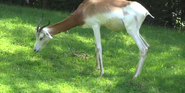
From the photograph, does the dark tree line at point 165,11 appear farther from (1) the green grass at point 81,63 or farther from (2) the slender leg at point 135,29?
(2) the slender leg at point 135,29

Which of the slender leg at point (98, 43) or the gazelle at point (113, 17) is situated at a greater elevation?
the gazelle at point (113, 17)

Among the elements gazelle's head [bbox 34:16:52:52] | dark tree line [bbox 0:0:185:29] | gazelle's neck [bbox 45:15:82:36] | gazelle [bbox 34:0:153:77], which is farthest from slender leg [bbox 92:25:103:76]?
dark tree line [bbox 0:0:185:29]

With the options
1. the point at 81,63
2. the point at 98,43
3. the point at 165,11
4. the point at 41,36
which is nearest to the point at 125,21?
the point at 98,43

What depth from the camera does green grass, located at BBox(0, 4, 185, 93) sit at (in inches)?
224

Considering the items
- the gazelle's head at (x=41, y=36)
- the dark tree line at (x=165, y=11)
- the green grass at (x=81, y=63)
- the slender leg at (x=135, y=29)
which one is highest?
the slender leg at (x=135, y=29)

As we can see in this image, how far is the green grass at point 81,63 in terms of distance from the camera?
570cm

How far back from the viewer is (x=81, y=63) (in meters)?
7.19

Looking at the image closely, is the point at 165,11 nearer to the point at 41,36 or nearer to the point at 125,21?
the point at 125,21

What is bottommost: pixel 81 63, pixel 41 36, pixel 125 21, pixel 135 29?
pixel 81 63

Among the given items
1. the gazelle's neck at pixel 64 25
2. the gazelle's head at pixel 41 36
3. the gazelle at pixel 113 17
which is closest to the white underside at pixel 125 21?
the gazelle at pixel 113 17

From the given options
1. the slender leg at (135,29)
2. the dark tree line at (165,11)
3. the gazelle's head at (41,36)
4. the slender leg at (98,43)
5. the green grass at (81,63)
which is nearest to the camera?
the green grass at (81,63)

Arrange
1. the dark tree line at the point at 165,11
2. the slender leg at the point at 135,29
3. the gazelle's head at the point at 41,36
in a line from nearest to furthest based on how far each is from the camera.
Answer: the slender leg at the point at 135,29 < the gazelle's head at the point at 41,36 < the dark tree line at the point at 165,11

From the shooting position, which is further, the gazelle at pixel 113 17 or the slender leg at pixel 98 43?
the slender leg at pixel 98 43

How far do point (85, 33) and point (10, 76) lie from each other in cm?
365
